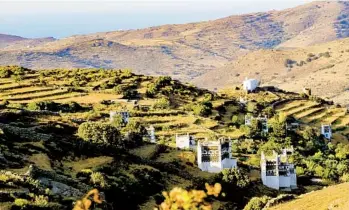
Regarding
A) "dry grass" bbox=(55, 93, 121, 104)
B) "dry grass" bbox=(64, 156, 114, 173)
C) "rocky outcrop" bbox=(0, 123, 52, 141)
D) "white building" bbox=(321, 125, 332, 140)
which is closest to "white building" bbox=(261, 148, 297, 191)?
"dry grass" bbox=(64, 156, 114, 173)

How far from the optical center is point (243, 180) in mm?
38469

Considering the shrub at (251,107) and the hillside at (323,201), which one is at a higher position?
A: the hillside at (323,201)

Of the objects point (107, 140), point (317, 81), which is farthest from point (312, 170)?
point (317, 81)

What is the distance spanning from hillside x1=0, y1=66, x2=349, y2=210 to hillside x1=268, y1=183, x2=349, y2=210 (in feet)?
24.4

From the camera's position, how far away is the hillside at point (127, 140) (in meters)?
29.5

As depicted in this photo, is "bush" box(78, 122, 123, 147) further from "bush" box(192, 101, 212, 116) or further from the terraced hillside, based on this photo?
the terraced hillside

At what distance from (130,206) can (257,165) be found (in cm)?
1902

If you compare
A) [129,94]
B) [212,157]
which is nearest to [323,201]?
[212,157]

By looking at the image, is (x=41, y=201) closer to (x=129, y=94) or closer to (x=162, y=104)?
(x=162, y=104)

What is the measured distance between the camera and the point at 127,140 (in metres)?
44.3

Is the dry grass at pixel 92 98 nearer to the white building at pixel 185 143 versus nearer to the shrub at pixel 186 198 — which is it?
the white building at pixel 185 143

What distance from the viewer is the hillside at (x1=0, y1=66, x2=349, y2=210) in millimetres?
29453

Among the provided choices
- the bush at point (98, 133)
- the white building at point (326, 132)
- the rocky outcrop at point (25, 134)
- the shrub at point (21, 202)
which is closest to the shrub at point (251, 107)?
the white building at point (326, 132)

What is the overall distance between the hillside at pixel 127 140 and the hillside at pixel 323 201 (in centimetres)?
745
